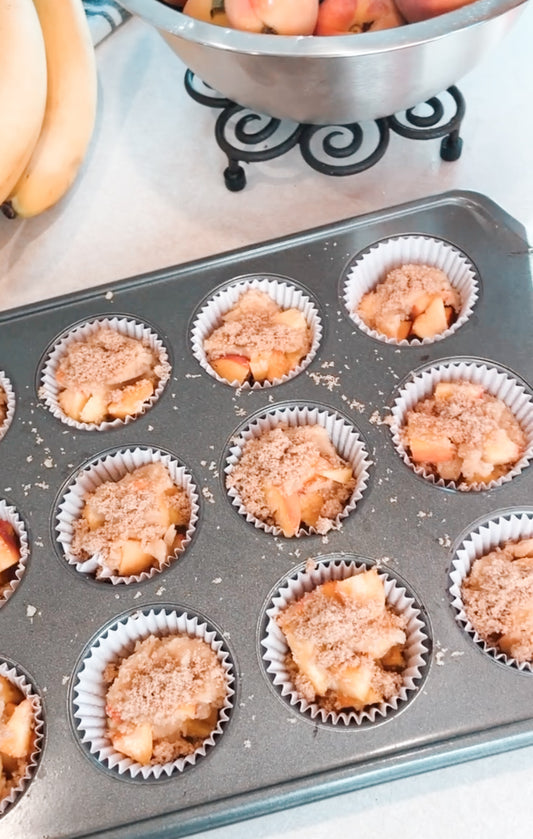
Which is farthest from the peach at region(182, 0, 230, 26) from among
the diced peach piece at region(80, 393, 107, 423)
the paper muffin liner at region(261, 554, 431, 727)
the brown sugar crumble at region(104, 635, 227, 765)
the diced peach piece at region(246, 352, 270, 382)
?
the brown sugar crumble at region(104, 635, 227, 765)

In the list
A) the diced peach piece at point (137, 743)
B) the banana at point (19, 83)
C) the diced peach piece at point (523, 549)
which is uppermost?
the banana at point (19, 83)

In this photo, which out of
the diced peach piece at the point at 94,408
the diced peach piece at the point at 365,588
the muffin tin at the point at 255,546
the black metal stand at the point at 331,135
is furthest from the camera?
the black metal stand at the point at 331,135

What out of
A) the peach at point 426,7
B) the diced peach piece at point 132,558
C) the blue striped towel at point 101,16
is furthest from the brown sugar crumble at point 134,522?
the blue striped towel at point 101,16

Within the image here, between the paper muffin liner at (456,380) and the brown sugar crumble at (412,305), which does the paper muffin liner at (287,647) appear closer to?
the paper muffin liner at (456,380)

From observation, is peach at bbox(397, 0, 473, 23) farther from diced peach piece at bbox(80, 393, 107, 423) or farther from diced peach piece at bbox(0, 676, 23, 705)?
diced peach piece at bbox(0, 676, 23, 705)

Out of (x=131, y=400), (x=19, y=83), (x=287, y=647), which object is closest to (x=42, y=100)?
(x=19, y=83)

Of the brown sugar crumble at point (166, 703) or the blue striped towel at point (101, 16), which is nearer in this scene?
A: the brown sugar crumble at point (166, 703)
